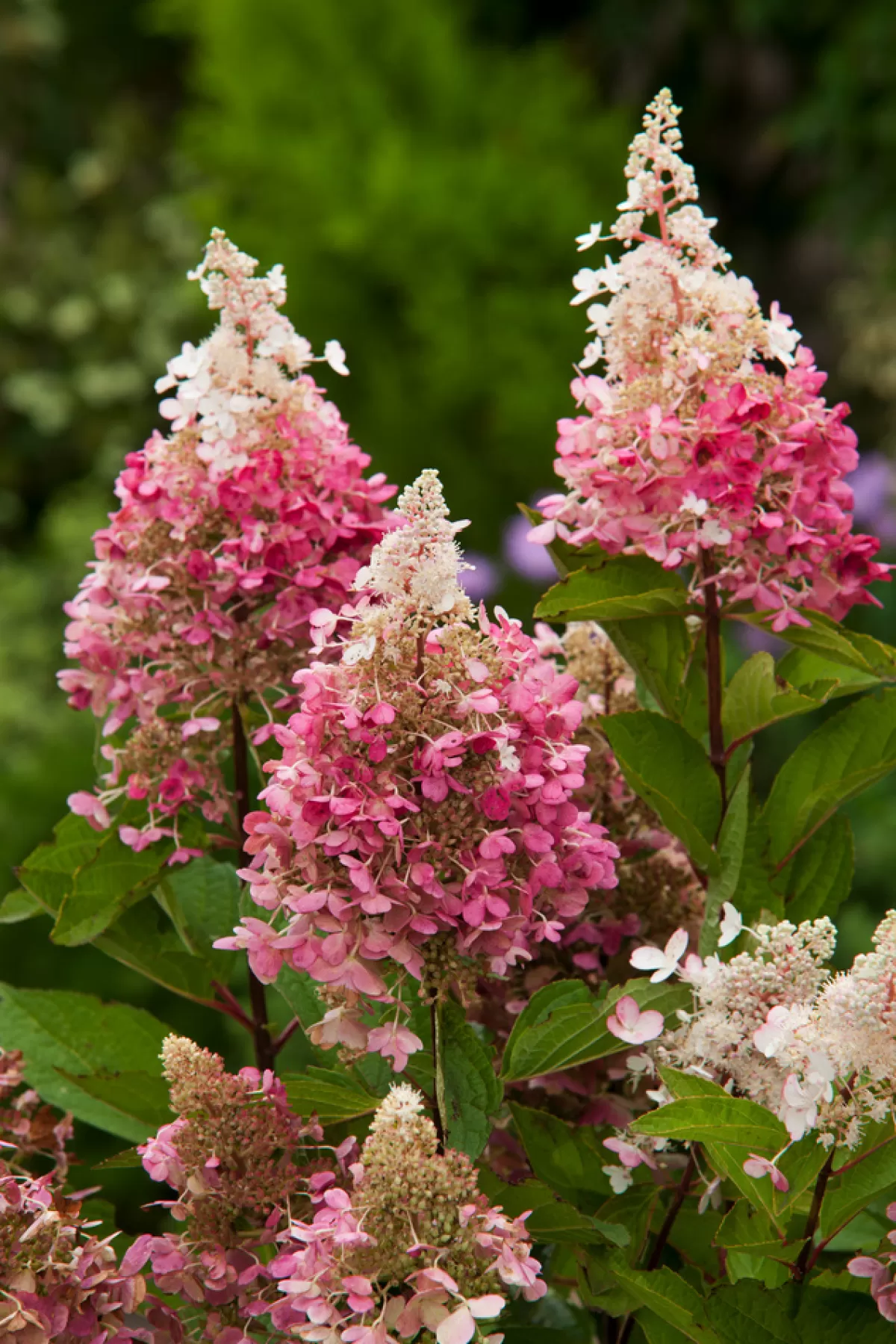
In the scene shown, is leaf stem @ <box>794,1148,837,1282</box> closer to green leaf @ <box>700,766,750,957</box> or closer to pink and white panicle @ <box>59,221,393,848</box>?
green leaf @ <box>700,766,750,957</box>

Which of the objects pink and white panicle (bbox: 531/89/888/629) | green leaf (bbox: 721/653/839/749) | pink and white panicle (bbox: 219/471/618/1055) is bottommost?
pink and white panicle (bbox: 219/471/618/1055)

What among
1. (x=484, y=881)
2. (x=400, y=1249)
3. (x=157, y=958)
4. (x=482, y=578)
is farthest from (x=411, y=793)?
(x=482, y=578)

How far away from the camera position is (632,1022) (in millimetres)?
587

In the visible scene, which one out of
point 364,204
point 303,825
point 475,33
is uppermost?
point 475,33

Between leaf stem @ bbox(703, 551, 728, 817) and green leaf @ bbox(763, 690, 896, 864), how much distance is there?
30 mm

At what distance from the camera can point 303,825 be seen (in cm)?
54

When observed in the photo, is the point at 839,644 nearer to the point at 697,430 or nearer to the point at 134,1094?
the point at 697,430

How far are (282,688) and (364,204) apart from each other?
15.2ft

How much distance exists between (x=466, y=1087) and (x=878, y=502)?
3782mm

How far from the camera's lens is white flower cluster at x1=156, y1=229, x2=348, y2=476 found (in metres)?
0.69

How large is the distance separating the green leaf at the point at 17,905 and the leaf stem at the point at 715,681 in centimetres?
34

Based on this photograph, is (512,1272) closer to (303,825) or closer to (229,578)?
(303,825)

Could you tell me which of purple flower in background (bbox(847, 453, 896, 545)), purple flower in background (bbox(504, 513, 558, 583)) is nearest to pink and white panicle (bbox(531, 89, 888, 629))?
purple flower in background (bbox(504, 513, 558, 583))

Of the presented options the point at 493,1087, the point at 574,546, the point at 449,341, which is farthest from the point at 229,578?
the point at 449,341
